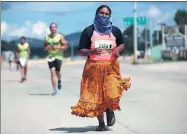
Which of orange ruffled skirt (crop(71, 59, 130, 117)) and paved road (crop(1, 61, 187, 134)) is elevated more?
orange ruffled skirt (crop(71, 59, 130, 117))

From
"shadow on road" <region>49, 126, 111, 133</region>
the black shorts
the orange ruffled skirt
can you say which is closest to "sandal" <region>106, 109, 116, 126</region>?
"shadow on road" <region>49, 126, 111, 133</region>

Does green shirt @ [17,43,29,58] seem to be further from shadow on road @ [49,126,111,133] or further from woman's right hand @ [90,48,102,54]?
woman's right hand @ [90,48,102,54]

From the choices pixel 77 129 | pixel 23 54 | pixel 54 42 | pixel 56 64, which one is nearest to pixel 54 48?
pixel 54 42

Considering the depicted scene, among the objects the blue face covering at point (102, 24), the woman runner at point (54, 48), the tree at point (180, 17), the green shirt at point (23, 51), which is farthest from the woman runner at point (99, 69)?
the green shirt at point (23, 51)

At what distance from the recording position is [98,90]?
6.73 meters

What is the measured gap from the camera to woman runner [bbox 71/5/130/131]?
6668 mm

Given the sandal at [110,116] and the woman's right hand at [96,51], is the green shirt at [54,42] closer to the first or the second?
the sandal at [110,116]

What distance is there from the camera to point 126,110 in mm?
9000

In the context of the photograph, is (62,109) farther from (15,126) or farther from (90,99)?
(90,99)

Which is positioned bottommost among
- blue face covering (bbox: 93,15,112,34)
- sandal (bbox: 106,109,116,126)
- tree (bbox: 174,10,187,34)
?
sandal (bbox: 106,109,116,126)

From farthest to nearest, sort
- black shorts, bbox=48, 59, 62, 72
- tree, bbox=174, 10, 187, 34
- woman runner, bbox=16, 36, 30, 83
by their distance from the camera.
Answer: woman runner, bbox=16, 36, 30, 83
tree, bbox=174, 10, 187, 34
black shorts, bbox=48, 59, 62, 72

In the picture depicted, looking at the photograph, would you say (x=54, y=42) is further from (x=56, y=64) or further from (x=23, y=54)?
(x=23, y=54)

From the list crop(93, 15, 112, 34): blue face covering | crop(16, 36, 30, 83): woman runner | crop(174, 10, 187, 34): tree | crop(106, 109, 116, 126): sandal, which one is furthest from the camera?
crop(16, 36, 30, 83): woman runner

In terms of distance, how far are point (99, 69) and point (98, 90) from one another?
0.79ft
